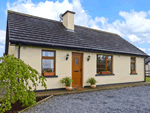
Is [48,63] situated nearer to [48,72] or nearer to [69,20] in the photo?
[48,72]

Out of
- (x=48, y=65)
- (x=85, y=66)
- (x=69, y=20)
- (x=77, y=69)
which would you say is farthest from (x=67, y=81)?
(x=69, y=20)

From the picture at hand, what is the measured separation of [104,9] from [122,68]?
16.5ft

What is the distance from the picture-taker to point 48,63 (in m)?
7.73

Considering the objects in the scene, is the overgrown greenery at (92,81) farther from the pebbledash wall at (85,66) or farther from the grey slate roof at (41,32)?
the grey slate roof at (41,32)

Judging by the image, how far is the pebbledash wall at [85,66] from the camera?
7.07 metres

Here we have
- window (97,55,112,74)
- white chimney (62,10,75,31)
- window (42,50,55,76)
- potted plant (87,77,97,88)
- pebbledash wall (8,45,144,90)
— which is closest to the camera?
pebbledash wall (8,45,144,90)

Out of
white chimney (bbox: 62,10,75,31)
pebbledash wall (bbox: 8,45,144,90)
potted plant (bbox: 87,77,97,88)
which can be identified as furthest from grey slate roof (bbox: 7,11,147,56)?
potted plant (bbox: 87,77,97,88)

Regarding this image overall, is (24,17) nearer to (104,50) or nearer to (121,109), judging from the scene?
(104,50)

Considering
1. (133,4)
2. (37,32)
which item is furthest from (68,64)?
(133,4)

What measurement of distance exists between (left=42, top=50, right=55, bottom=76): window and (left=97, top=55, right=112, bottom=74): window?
354 cm

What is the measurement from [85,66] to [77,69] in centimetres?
58

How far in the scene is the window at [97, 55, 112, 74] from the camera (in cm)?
958

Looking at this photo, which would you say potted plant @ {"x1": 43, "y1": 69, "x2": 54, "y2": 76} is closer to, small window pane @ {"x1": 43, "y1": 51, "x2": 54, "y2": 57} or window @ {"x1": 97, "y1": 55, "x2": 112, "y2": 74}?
small window pane @ {"x1": 43, "y1": 51, "x2": 54, "y2": 57}

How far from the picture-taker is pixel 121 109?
469 cm
